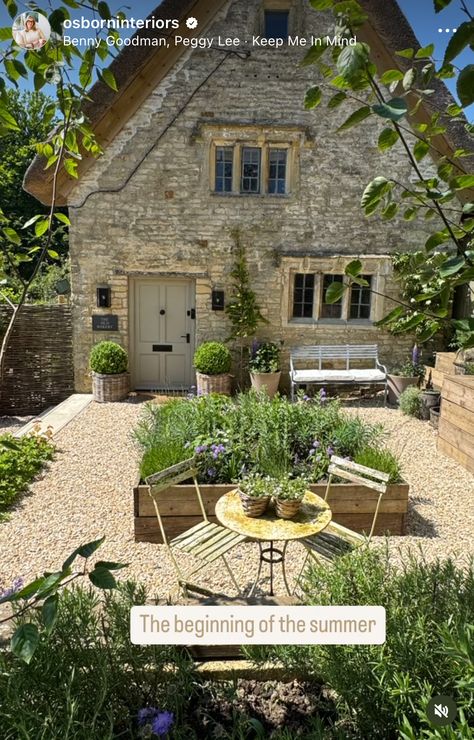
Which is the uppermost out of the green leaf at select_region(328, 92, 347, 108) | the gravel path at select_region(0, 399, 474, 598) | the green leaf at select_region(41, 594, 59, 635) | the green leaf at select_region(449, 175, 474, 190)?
the green leaf at select_region(328, 92, 347, 108)

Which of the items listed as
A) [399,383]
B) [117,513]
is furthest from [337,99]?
[399,383]

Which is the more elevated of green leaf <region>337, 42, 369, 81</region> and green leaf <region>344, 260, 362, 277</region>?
green leaf <region>337, 42, 369, 81</region>

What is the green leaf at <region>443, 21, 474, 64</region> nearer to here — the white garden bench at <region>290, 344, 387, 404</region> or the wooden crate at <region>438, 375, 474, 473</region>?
the wooden crate at <region>438, 375, 474, 473</region>

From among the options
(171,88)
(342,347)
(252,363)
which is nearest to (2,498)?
(252,363)

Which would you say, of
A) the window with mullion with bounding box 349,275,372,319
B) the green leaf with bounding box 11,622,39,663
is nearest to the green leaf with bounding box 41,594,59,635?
the green leaf with bounding box 11,622,39,663

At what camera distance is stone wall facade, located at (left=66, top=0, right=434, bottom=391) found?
26.9 feet

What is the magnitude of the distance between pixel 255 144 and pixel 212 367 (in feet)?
12.9

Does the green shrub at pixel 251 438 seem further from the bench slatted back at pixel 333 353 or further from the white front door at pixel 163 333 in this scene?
the white front door at pixel 163 333

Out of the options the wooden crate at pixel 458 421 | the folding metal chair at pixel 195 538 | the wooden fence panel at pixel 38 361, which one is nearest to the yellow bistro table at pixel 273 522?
the folding metal chair at pixel 195 538

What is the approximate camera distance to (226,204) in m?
8.57

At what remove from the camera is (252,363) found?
8.70 meters

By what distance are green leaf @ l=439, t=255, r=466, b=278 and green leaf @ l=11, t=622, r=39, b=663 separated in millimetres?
1030

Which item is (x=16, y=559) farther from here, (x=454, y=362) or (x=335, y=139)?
(x=335, y=139)

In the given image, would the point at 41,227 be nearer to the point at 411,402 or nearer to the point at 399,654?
the point at 399,654
